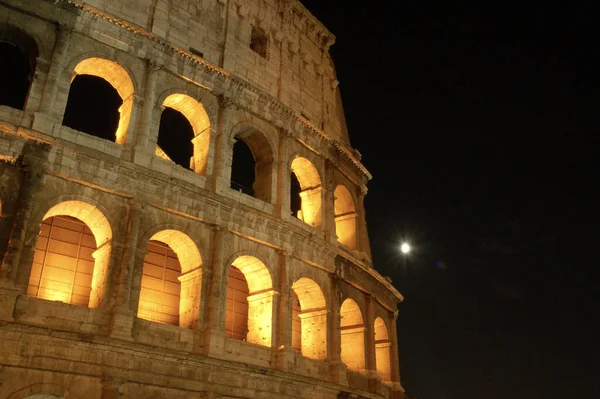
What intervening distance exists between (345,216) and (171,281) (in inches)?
314

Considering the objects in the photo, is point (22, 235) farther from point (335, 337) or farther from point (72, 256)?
point (335, 337)

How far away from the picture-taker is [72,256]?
14109mm

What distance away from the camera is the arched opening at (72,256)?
13250 millimetres

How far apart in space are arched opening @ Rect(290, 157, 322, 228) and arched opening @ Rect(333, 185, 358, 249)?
1.44 meters

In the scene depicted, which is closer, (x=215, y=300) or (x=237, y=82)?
(x=215, y=300)

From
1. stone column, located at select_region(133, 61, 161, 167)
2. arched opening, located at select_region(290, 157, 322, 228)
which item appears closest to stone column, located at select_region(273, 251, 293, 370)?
arched opening, located at select_region(290, 157, 322, 228)

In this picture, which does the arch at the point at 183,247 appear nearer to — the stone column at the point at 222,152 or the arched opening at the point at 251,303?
the arched opening at the point at 251,303

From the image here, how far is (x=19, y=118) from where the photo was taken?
515 inches

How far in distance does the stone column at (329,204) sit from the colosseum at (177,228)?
69 millimetres

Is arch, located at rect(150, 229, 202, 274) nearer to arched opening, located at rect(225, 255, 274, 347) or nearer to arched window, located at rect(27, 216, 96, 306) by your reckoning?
arched opening, located at rect(225, 255, 274, 347)

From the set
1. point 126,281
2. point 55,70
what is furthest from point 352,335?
point 55,70

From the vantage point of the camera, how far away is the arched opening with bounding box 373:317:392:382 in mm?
20609

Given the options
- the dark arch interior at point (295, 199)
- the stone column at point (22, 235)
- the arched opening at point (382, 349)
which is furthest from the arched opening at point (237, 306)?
the dark arch interior at point (295, 199)

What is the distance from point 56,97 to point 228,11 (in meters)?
7.22
